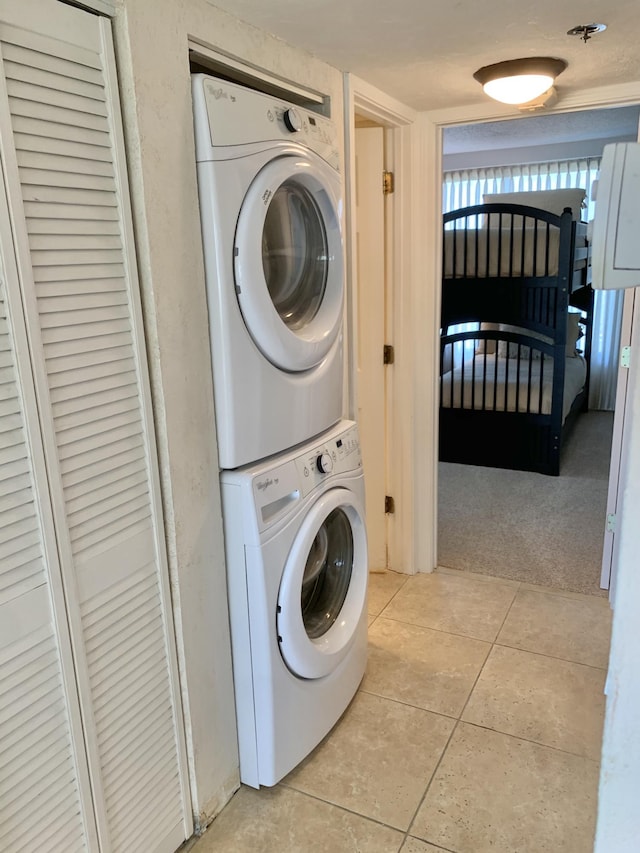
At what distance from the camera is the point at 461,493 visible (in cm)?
408

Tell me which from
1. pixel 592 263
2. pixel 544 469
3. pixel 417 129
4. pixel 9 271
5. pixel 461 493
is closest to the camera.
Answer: pixel 592 263

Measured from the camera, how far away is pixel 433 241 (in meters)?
2.80

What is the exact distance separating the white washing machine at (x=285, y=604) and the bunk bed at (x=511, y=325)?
266 centimetres

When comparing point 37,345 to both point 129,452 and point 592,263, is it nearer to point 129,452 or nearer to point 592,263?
point 129,452

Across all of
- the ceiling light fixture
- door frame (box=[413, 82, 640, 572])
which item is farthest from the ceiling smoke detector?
door frame (box=[413, 82, 640, 572])

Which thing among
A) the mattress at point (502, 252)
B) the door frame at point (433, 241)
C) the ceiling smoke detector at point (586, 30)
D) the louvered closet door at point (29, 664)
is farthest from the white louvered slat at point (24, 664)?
the mattress at point (502, 252)

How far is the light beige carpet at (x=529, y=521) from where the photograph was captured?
311 centimetres

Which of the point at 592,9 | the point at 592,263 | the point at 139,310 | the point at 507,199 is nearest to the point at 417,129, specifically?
the point at 592,9

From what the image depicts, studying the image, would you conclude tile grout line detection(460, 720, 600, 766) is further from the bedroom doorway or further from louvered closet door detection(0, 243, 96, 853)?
louvered closet door detection(0, 243, 96, 853)

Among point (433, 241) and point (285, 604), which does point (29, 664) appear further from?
point (433, 241)

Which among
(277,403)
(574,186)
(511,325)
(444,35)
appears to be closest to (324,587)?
(277,403)

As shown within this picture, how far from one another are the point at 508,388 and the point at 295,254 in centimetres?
293

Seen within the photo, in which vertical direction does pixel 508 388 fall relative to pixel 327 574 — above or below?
above

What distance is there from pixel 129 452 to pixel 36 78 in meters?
0.71
